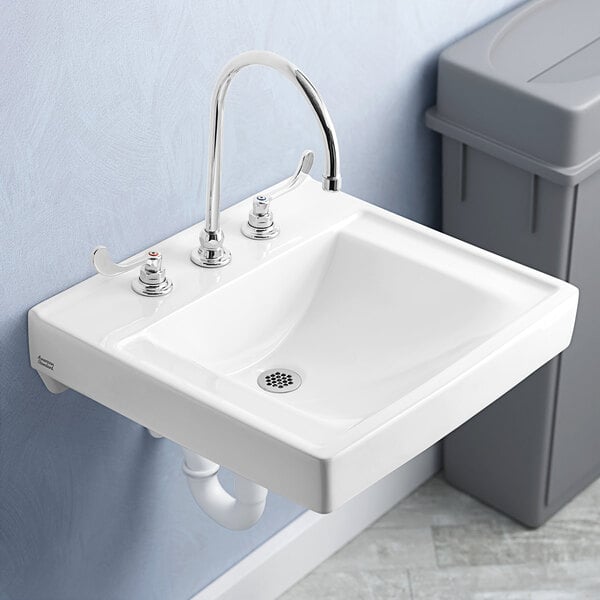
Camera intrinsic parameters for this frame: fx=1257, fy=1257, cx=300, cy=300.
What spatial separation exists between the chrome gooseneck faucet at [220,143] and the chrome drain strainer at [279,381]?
0.16 m

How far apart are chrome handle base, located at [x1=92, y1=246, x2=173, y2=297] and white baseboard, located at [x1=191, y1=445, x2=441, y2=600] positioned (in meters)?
0.72

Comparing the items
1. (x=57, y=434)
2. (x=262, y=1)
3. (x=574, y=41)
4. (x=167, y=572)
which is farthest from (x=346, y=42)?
(x=167, y=572)

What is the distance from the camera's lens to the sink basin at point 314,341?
4.65 feet

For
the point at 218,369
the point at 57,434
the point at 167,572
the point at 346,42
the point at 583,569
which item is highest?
the point at 346,42

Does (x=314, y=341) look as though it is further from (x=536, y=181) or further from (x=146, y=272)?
(x=536, y=181)

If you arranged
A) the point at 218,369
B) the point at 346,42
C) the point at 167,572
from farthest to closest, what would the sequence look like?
the point at 167,572 < the point at 346,42 < the point at 218,369

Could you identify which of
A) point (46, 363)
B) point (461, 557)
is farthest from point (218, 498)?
point (461, 557)

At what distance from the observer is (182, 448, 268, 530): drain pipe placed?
1.83 metres

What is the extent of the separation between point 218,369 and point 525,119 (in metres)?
0.65

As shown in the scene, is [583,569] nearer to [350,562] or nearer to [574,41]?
[350,562]

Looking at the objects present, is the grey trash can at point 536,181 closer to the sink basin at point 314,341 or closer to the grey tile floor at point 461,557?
the grey tile floor at point 461,557

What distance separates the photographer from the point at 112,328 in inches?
62.2

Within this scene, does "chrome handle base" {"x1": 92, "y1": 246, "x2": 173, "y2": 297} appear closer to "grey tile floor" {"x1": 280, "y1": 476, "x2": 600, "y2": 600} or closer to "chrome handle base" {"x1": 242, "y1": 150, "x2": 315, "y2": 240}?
"chrome handle base" {"x1": 242, "y1": 150, "x2": 315, "y2": 240}

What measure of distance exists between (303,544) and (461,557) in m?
0.31
